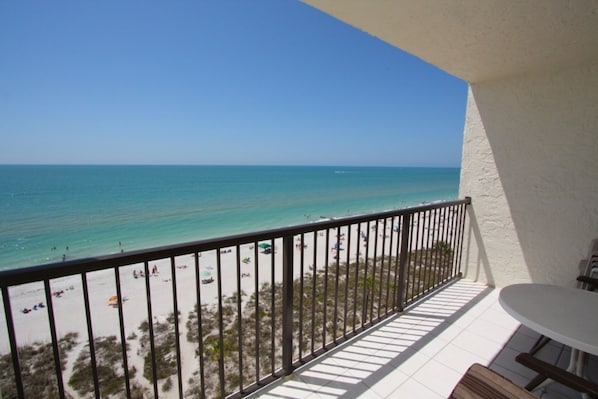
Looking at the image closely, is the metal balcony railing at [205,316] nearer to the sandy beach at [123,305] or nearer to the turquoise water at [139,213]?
the sandy beach at [123,305]

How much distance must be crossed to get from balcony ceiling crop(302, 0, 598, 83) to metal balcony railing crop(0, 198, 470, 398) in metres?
1.30

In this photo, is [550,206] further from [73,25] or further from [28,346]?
[73,25]

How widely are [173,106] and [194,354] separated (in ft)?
93.6

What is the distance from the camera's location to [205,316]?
205 inches

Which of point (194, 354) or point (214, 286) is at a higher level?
point (194, 354)

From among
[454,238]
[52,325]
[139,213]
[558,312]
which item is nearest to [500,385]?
[558,312]

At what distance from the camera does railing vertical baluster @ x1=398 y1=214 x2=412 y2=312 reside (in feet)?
7.05

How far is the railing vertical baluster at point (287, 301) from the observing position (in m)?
1.46

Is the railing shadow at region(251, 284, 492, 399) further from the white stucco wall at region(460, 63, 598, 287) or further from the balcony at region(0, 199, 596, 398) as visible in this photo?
the white stucco wall at region(460, 63, 598, 287)

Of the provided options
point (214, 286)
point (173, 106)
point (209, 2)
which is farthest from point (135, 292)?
point (173, 106)

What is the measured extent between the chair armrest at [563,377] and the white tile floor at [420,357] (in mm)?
544

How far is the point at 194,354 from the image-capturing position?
371cm

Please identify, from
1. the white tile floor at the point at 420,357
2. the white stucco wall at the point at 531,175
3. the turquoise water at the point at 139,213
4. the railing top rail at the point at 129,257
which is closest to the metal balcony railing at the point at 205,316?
the railing top rail at the point at 129,257

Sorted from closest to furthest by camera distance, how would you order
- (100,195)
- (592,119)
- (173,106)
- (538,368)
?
(538,368), (592,119), (100,195), (173,106)
